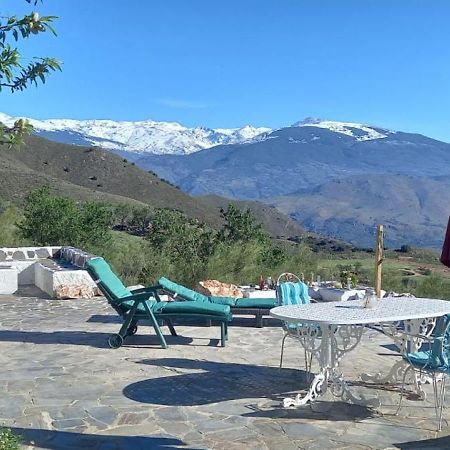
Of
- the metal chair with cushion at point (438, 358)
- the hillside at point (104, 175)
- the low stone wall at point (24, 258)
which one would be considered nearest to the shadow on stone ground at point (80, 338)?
the metal chair with cushion at point (438, 358)

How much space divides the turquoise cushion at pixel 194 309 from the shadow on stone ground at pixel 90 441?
7.79 feet

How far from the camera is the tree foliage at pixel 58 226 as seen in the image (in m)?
18.3

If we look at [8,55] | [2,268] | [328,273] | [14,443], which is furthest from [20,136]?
[328,273]

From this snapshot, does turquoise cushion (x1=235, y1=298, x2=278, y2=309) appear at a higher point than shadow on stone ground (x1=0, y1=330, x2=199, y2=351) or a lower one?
higher

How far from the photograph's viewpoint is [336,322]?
4285 millimetres

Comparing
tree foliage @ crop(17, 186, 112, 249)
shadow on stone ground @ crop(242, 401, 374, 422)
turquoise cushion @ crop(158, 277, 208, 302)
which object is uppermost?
tree foliage @ crop(17, 186, 112, 249)

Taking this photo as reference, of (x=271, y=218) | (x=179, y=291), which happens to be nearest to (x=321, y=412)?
(x=179, y=291)

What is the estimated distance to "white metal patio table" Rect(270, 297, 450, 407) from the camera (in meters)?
4.41

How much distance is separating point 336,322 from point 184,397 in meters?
1.36

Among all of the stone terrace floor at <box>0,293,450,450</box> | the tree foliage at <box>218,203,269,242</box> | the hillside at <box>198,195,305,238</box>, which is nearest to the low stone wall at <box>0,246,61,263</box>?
the stone terrace floor at <box>0,293,450,450</box>

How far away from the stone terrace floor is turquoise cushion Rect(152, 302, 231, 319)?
384 mm

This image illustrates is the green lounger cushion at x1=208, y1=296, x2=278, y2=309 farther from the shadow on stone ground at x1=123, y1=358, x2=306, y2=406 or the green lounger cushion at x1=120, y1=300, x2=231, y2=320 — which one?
the shadow on stone ground at x1=123, y1=358, x2=306, y2=406

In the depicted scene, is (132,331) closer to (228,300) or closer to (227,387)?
(228,300)

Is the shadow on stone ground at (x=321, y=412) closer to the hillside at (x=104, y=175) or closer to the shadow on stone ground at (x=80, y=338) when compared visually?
the shadow on stone ground at (x=80, y=338)
